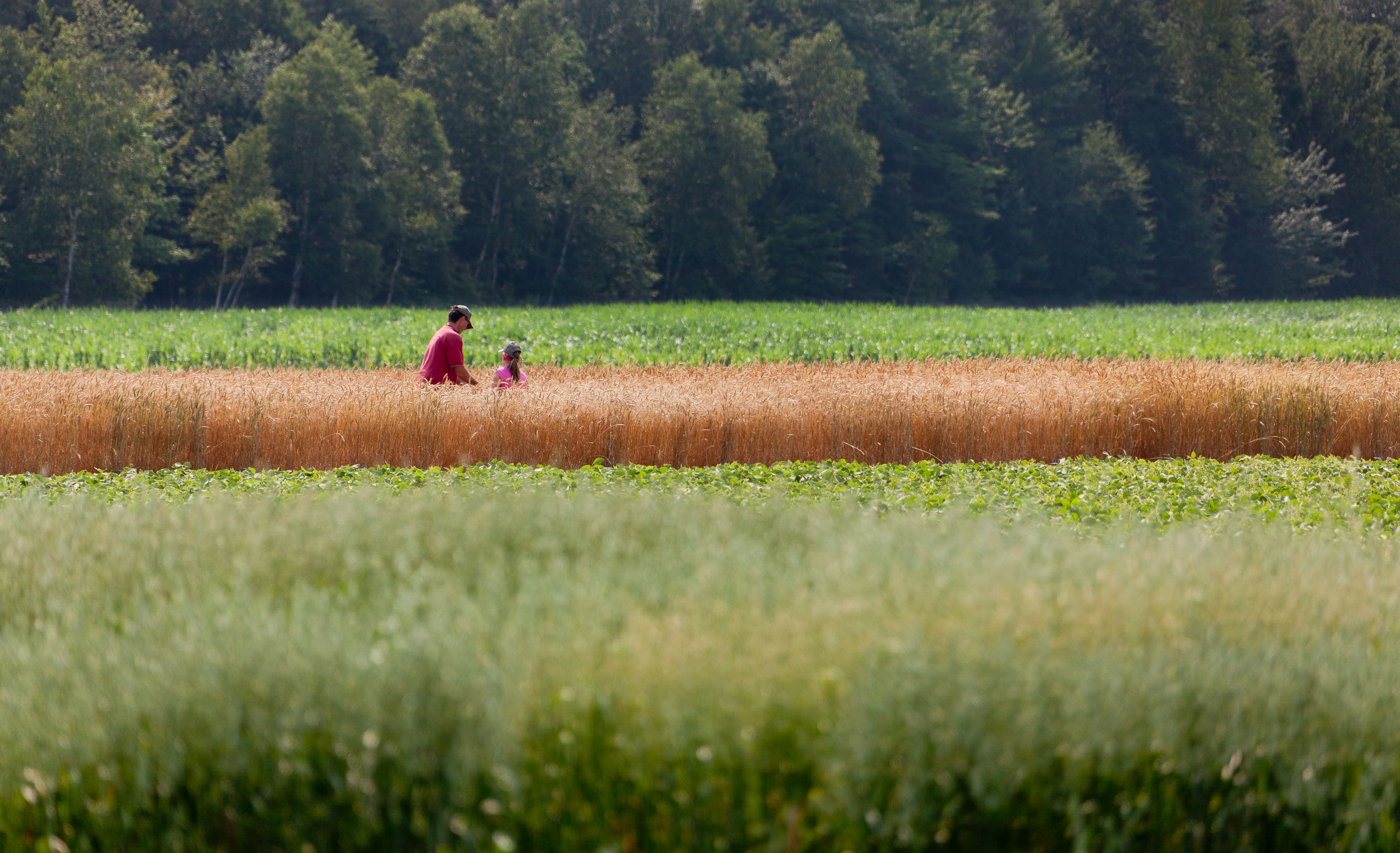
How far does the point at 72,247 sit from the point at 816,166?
3370cm

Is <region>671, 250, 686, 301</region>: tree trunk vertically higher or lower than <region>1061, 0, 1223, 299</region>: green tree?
lower

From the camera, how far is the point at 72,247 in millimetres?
38625

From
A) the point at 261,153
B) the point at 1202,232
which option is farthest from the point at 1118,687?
→ the point at 1202,232

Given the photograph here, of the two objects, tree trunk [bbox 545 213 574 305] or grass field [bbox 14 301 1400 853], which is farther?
tree trunk [bbox 545 213 574 305]


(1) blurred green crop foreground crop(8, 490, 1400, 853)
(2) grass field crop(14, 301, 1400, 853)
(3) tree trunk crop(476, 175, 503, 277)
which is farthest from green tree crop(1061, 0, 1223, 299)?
(1) blurred green crop foreground crop(8, 490, 1400, 853)

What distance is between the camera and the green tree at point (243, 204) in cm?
4053

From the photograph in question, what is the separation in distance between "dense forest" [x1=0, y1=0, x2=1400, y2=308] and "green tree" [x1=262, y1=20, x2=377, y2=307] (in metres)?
0.13

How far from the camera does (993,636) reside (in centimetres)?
328

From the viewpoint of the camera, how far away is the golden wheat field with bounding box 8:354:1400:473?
1168cm

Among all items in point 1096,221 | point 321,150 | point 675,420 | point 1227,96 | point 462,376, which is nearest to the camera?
point 675,420

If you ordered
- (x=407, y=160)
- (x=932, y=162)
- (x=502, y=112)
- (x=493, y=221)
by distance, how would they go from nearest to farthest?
(x=407, y=160) → (x=502, y=112) → (x=493, y=221) → (x=932, y=162)

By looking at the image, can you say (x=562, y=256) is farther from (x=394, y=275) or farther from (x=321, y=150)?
(x=321, y=150)

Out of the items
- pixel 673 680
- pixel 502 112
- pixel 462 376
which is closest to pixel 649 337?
pixel 462 376

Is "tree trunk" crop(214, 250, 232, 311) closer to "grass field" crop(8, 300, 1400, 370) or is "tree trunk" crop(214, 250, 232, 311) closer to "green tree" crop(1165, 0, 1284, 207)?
"grass field" crop(8, 300, 1400, 370)
